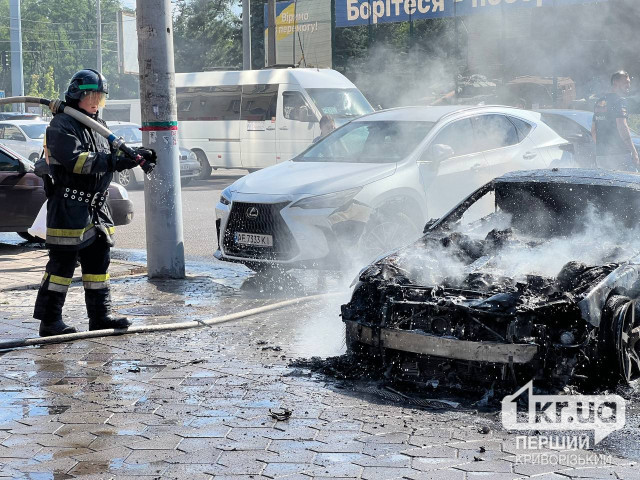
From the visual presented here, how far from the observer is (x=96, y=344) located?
691 cm

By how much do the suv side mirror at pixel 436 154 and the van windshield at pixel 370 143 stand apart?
0.49ft

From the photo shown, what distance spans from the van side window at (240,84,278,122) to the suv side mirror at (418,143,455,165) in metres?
13.2

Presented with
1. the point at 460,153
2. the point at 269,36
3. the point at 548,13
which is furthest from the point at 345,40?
the point at 460,153

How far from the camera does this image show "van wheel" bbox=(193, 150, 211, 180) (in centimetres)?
2484

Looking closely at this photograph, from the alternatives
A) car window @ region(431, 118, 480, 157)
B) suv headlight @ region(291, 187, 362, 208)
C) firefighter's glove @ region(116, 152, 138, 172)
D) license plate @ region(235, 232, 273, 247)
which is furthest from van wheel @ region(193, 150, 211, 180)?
firefighter's glove @ region(116, 152, 138, 172)

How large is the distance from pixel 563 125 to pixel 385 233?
419 inches

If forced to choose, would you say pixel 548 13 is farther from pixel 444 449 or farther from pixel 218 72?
pixel 444 449

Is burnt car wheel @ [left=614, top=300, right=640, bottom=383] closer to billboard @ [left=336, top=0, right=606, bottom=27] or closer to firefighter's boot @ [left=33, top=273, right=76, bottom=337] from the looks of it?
firefighter's boot @ [left=33, top=273, right=76, bottom=337]

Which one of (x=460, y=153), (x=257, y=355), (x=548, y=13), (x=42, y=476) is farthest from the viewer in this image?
(x=548, y=13)

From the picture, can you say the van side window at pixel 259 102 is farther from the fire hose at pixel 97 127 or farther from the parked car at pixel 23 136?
the fire hose at pixel 97 127

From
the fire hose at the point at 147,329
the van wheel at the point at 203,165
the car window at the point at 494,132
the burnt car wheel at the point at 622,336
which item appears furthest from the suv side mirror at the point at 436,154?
the van wheel at the point at 203,165

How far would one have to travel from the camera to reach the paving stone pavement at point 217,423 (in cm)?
433

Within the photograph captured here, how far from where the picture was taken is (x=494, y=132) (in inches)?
424

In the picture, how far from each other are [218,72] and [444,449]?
2089 cm
